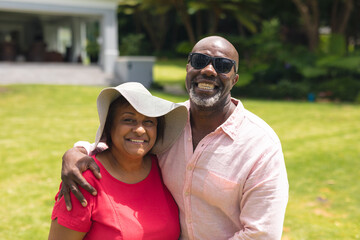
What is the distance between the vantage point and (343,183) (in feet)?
20.6

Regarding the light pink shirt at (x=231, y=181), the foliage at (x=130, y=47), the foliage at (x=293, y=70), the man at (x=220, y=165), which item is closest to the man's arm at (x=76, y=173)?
the man at (x=220, y=165)

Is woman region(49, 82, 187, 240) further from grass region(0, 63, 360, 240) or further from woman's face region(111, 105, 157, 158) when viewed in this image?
grass region(0, 63, 360, 240)

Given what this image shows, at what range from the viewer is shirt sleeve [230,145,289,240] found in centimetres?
236

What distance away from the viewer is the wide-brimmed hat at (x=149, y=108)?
2.43 metres

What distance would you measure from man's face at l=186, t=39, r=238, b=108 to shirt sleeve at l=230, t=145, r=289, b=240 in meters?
0.48

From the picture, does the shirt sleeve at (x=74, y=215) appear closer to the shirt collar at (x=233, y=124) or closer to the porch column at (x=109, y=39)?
the shirt collar at (x=233, y=124)

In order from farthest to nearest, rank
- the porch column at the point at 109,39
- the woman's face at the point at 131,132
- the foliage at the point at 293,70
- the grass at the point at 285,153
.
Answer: the porch column at the point at 109,39
the foliage at the point at 293,70
the grass at the point at 285,153
the woman's face at the point at 131,132

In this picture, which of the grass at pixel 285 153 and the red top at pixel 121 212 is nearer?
the red top at pixel 121 212

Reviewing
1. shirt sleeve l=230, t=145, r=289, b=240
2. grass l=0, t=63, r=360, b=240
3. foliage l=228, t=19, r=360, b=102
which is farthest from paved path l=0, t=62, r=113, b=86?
shirt sleeve l=230, t=145, r=289, b=240

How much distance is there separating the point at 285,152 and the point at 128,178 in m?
6.01

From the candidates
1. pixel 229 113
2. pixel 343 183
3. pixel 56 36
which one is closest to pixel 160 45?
pixel 56 36

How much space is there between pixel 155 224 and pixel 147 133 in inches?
22.3

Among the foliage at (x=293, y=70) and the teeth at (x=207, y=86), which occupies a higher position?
the teeth at (x=207, y=86)

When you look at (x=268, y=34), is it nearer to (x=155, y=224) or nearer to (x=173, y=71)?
(x=173, y=71)
